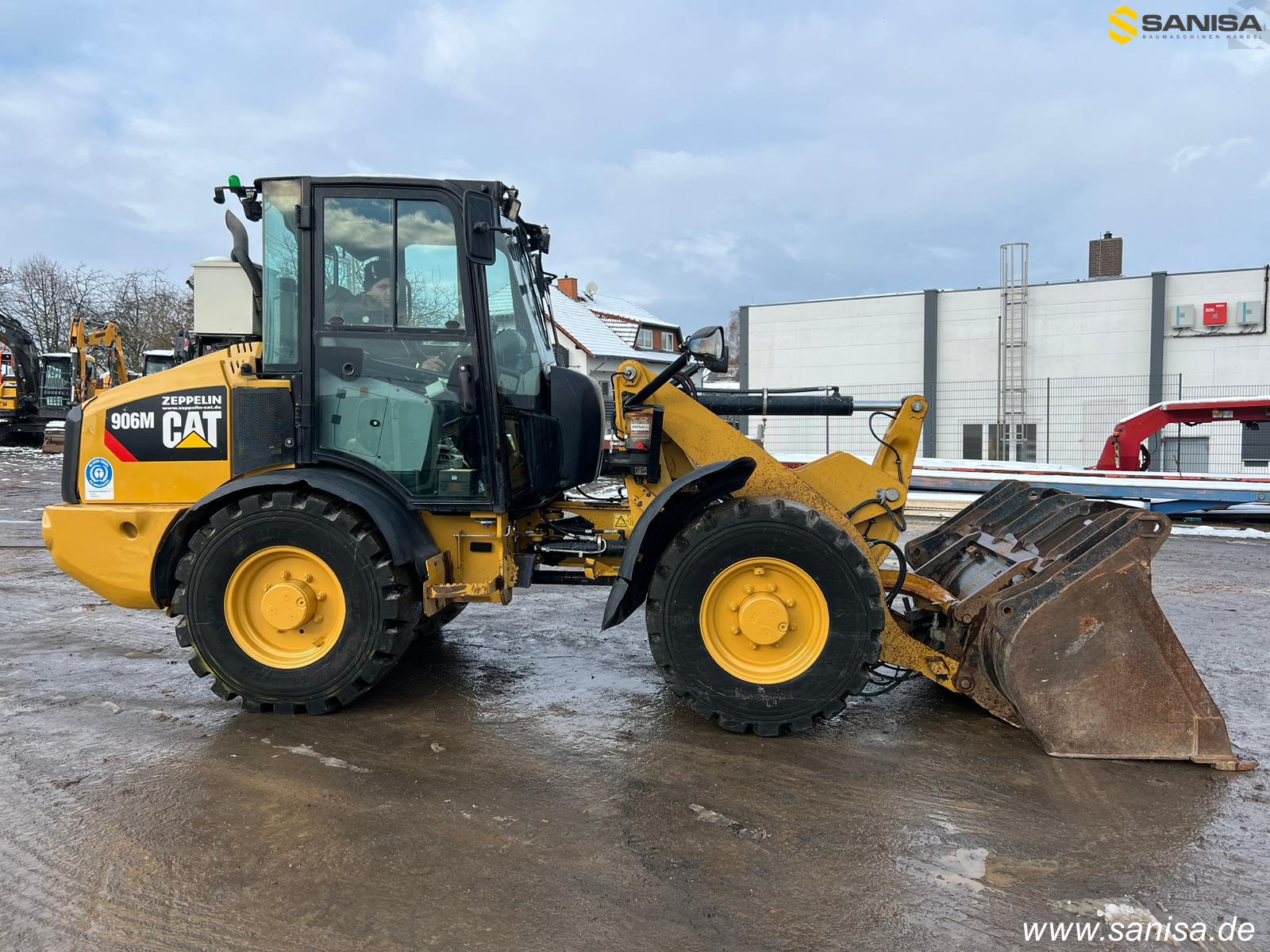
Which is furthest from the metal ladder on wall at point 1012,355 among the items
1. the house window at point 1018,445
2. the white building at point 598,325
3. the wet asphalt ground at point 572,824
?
the wet asphalt ground at point 572,824

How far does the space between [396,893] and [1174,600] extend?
262 inches

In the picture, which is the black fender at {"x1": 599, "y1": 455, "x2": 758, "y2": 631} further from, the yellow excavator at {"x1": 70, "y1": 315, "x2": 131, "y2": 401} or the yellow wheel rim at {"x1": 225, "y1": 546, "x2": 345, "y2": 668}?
the yellow excavator at {"x1": 70, "y1": 315, "x2": 131, "y2": 401}

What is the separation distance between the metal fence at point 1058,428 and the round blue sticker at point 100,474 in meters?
14.0

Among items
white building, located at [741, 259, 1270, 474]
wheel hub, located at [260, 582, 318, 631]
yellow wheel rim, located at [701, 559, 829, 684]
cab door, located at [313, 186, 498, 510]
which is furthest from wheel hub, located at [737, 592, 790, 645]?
white building, located at [741, 259, 1270, 474]

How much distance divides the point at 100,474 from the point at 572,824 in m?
2.95

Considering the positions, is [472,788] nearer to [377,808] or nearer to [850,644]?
[377,808]

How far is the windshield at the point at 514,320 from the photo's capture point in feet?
13.9

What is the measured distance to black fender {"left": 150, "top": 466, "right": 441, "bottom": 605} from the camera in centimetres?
394

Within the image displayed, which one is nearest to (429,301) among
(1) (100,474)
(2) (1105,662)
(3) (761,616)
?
(1) (100,474)

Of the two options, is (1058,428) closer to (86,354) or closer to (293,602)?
(293,602)

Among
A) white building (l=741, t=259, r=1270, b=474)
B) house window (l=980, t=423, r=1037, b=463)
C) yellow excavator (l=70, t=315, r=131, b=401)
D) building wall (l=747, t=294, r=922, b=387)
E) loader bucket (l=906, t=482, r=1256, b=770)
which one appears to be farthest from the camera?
building wall (l=747, t=294, r=922, b=387)

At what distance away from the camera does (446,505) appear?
416 cm

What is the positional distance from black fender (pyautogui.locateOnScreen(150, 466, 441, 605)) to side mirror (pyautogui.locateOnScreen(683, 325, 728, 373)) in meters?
1.58

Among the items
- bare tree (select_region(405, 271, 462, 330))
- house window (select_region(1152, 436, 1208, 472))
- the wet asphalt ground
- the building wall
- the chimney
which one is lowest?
the wet asphalt ground
